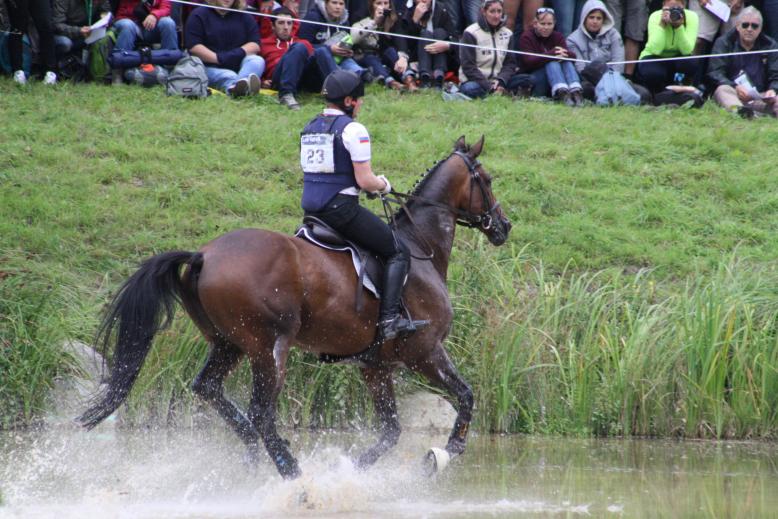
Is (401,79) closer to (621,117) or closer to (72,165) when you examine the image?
(621,117)

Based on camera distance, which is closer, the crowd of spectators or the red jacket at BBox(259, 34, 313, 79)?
the crowd of spectators

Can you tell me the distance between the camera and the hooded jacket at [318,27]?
1647cm

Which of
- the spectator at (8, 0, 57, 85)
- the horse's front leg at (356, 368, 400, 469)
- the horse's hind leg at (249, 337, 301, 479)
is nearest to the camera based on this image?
the horse's hind leg at (249, 337, 301, 479)

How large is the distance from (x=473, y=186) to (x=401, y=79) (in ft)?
26.8

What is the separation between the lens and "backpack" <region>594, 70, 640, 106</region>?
1689 cm

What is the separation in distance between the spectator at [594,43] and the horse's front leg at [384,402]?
939cm

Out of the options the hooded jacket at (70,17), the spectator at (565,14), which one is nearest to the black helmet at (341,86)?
the hooded jacket at (70,17)

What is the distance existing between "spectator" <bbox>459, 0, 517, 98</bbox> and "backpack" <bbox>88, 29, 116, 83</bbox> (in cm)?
488

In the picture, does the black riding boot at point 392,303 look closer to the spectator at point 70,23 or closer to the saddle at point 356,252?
→ the saddle at point 356,252

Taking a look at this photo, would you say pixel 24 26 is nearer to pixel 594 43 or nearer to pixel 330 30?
pixel 330 30

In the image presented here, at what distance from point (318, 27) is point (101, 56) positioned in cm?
301

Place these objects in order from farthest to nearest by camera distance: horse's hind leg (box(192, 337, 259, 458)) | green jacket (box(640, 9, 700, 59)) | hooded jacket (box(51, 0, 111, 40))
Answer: green jacket (box(640, 9, 700, 59)), hooded jacket (box(51, 0, 111, 40)), horse's hind leg (box(192, 337, 259, 458))

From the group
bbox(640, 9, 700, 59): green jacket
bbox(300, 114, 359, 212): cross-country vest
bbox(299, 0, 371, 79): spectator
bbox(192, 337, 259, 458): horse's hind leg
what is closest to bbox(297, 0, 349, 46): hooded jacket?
bbox(299, 0, 371, 79): spectator

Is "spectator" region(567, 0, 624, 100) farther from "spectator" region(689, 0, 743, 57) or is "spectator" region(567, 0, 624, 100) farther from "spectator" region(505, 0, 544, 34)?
"spectator" region(689, 0, 743, 57)
